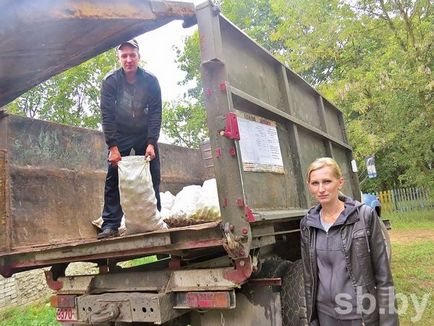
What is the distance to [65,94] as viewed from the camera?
16688mm

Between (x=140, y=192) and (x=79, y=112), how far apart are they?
1625 cm

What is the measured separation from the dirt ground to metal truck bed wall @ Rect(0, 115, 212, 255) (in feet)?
26.4

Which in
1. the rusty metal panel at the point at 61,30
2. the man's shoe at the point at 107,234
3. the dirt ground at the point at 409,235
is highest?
the rusty metal panel at the point at 61,30

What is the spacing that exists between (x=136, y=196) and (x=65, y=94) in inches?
602

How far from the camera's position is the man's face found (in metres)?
3.21

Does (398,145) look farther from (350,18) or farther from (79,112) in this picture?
(79,112)

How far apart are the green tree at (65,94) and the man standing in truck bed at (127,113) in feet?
45.1

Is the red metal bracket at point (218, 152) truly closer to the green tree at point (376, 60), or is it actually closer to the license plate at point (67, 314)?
the license plate at point (67, 314)

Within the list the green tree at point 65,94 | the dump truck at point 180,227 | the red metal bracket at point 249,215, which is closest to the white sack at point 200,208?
the dump truck at point 180,227

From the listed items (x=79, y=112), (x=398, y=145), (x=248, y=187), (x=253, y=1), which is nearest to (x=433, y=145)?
(x=398, y=145)

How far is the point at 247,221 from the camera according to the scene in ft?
7.48

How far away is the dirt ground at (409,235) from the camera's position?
9953 mm

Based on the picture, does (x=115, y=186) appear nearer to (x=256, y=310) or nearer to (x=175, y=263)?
(x=175, y=263)

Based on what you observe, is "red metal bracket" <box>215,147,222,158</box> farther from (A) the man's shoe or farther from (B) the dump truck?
(A) the man's shoe
